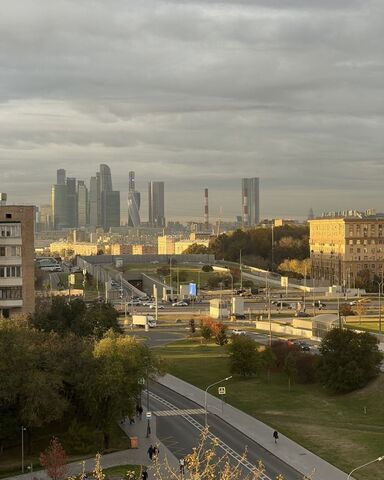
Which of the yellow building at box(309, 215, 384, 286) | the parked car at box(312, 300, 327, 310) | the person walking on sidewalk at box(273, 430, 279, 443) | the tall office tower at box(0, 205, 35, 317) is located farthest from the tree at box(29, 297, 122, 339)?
the yellow building at box(309, 215, 384, 286)

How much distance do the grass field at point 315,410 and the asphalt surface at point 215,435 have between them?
99.1 inches


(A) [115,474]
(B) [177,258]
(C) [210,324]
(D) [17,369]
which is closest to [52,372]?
(D) [17,369]

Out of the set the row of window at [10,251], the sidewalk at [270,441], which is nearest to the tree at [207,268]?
the row of window at [10,251]

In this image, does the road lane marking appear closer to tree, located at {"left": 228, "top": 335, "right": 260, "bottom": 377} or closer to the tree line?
the tree line

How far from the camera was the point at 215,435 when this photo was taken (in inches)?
1540

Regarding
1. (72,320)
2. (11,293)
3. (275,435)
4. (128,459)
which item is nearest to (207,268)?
(11,293)

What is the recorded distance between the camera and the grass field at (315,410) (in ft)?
120

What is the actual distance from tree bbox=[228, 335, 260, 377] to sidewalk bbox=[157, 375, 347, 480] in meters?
4.35

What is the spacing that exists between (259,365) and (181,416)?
484 inches

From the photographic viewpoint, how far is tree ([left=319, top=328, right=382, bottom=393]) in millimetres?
49094

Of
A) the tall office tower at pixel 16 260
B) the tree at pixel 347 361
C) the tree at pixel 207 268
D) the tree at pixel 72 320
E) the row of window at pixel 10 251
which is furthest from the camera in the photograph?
the tree at pixel 207 268

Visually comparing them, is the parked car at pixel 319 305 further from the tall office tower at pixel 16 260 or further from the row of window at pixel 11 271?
the row of window at pixel 11 271

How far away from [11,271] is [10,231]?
3.00 m

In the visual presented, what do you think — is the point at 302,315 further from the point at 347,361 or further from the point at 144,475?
the point at 144,475
